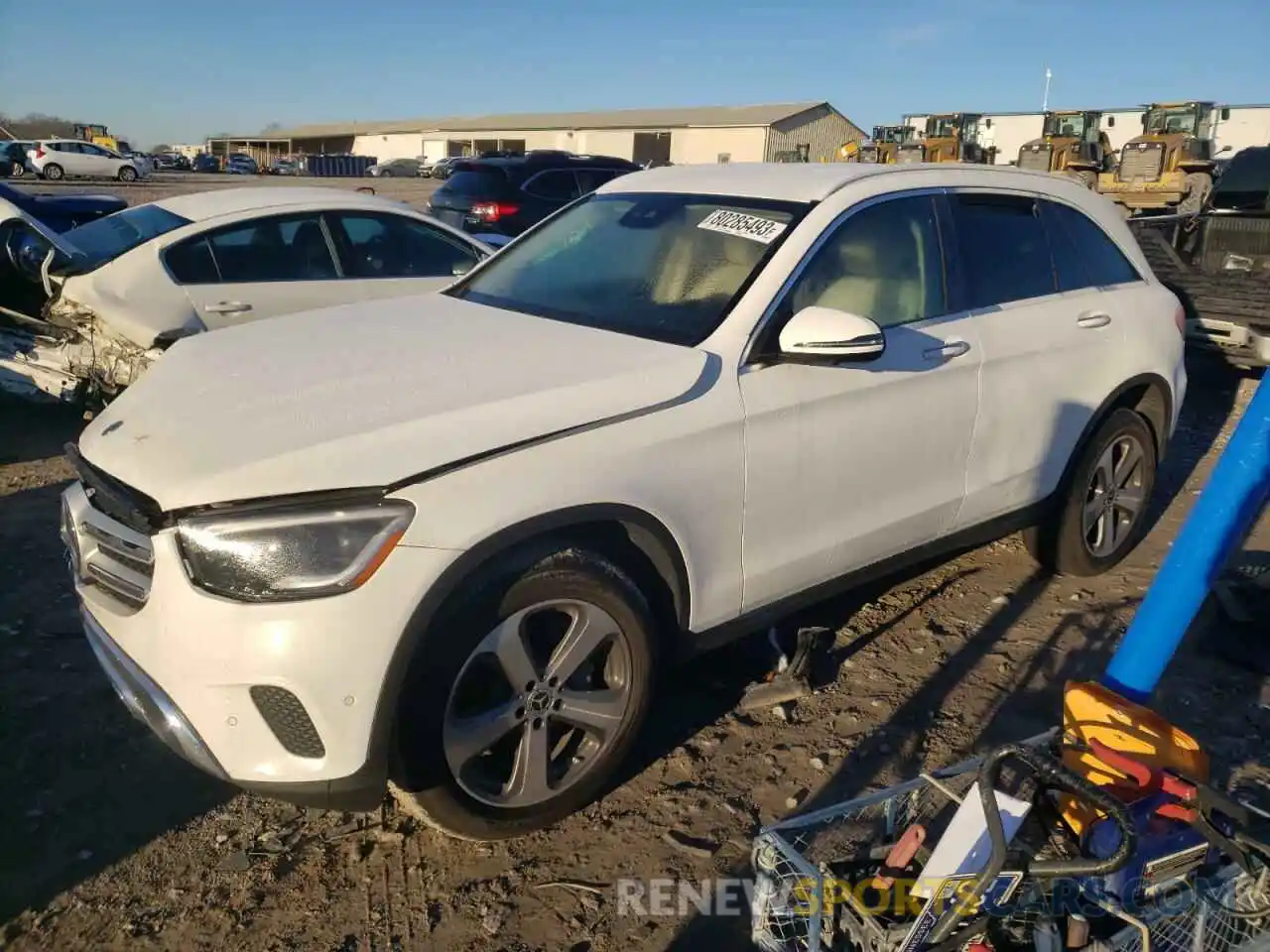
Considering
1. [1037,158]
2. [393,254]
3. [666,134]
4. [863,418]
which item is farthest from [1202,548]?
[666,134]

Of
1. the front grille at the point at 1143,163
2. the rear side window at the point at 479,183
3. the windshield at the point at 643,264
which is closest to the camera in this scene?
the windshield at the point at 643,264

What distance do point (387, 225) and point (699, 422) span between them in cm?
444

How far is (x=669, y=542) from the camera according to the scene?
9.18 ft

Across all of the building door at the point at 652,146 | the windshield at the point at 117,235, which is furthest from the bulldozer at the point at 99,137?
the windshield at the point at 117,235

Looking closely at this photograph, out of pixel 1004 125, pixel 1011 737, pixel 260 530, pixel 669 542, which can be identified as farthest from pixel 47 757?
pixel 1004 125

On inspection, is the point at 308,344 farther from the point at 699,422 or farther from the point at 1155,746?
the point at 1155,746

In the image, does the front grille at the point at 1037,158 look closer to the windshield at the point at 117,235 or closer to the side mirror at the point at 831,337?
the windshield at the point at 117,235

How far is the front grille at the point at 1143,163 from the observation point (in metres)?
19.8

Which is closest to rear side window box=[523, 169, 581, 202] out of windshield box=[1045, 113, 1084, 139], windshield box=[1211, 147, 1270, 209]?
windshield box=[1211, 147, 1270, 209]

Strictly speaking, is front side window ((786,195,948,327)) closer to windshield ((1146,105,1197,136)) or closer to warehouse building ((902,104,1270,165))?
windshield ((1146,105,1197,136))

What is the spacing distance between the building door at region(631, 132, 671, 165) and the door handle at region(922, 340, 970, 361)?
56.6 m

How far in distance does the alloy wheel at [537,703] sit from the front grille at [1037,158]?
21.5 meters

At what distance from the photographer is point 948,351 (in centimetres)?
→ 352

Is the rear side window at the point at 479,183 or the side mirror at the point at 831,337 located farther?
the rear side window at the point at 479,183
